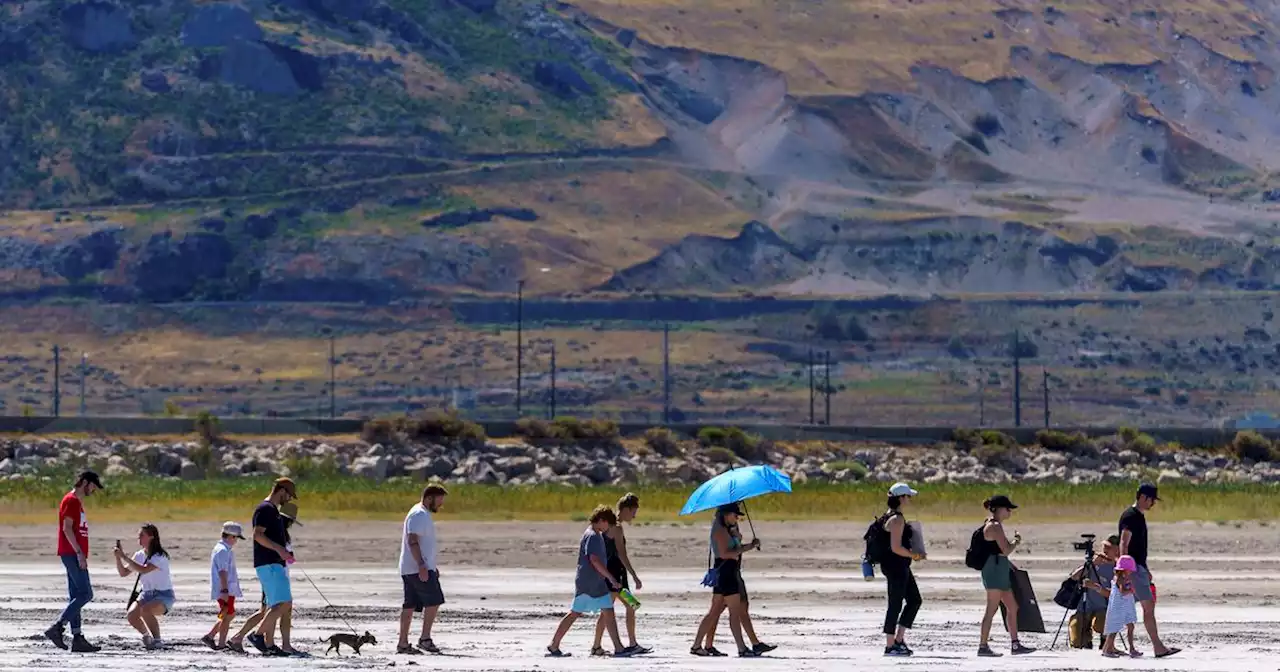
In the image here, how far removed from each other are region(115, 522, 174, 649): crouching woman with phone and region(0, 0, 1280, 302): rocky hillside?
432 feet

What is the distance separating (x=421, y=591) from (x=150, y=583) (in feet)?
8.37

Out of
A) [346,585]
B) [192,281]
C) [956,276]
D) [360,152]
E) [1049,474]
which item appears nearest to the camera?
[346,585]

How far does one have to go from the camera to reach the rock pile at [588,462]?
66.1 meters

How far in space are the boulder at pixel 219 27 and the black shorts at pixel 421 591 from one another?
170660 millimetres

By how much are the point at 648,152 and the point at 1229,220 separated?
4116 cm

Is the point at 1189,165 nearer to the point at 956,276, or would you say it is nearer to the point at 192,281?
the point at 956,276

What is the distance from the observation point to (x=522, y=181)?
573 ft

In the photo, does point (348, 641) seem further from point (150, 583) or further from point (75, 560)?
point (75, 560)

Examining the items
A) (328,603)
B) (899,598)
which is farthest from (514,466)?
(899,598)

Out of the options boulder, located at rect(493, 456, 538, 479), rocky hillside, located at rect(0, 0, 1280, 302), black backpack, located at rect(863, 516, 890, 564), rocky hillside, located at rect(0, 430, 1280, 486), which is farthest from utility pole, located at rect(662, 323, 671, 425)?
black backpack, located at rect(863, 516, 890, 564)

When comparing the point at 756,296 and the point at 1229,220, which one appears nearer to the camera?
the point at 756,296

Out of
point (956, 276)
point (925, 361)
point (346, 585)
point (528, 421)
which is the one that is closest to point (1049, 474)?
point (528, 421)

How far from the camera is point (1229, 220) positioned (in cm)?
18000

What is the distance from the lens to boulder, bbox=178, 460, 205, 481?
65.3 m
